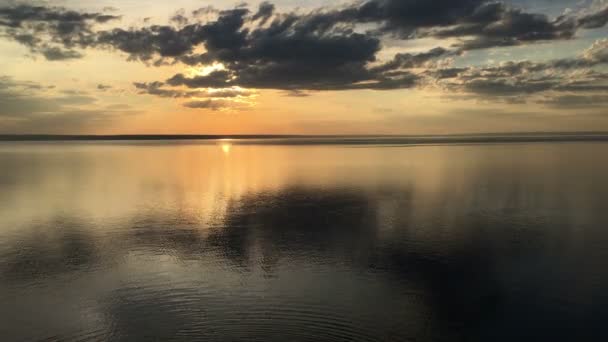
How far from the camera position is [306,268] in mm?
24469

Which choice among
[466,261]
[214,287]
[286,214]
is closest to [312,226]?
[286,214]

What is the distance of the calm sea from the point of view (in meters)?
17.8

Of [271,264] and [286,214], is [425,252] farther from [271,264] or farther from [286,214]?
[286,214]

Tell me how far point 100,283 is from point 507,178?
5698 cm

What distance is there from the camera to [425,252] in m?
27.5

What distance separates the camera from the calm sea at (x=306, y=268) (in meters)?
17.8

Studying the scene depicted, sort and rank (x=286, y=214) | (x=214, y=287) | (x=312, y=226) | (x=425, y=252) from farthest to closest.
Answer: (x=286, y=214) → (x=312, y=226) → (x=425, y=252) → (x=214, y=287)

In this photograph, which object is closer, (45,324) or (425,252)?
(45,324)

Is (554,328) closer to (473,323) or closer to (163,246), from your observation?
(473,323)

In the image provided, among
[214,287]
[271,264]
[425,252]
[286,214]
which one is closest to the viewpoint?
[214,287]

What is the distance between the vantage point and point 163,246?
2909cm

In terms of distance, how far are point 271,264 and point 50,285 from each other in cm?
1006

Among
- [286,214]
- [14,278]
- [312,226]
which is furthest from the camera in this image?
[286,214]

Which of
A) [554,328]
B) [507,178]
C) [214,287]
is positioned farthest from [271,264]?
[507,178]
